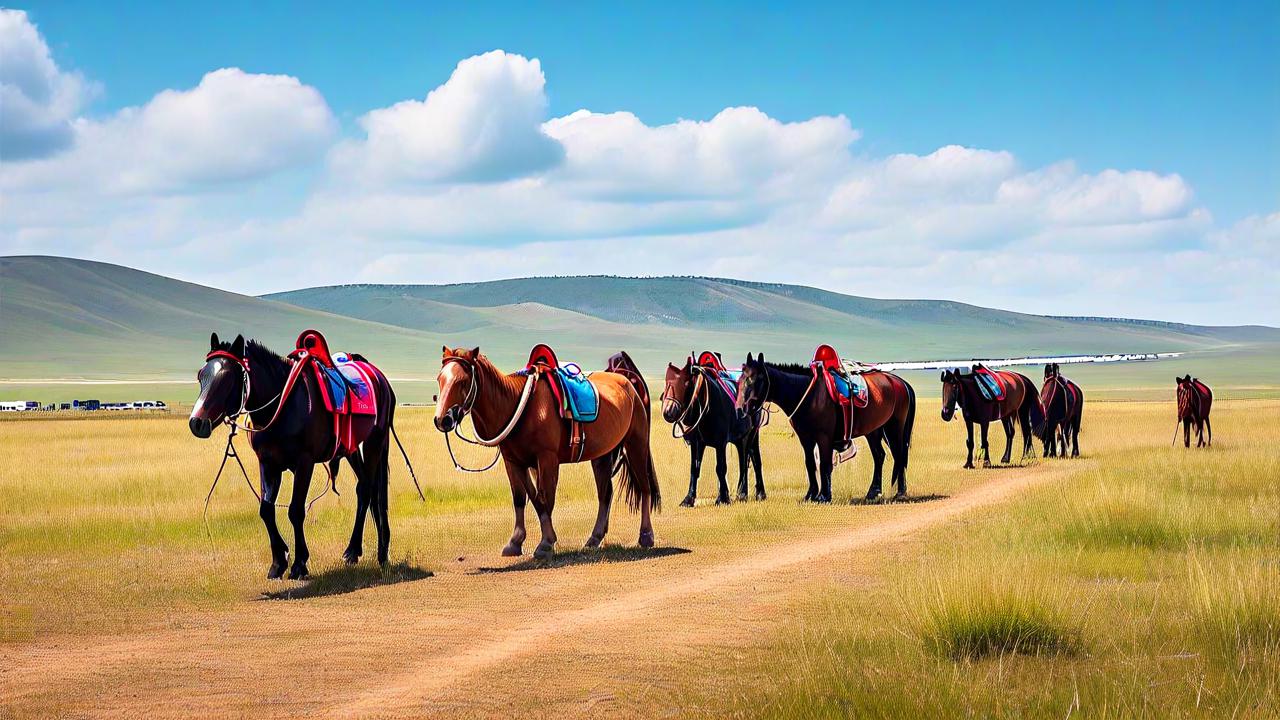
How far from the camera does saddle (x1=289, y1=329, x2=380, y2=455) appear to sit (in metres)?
12.5

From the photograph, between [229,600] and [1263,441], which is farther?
[1263,441]

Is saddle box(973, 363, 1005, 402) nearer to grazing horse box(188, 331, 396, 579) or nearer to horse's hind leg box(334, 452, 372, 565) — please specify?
horse's hind leg box(334, 452, 372, 565)

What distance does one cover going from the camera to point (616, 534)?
612 inches

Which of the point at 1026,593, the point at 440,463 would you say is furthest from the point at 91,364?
the point at 1026,593

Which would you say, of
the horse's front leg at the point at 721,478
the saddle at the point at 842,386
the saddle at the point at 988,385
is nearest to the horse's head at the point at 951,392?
the saddle at the point at 988,385

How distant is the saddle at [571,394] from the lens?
44.7 ft

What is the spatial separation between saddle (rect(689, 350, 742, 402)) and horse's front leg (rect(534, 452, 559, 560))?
653cm

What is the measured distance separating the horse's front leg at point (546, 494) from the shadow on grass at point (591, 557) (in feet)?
0.56

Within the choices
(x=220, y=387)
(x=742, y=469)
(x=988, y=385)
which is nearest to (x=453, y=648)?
(x=220, y=387)

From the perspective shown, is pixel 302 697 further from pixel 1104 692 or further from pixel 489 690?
pixel 1104 692

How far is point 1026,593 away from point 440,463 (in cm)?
1959

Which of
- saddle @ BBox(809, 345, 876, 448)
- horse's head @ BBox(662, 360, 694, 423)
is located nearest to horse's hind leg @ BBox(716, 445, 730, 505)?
horse's head @ BBox(662, 360, 694, 423)

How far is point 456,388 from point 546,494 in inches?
66.0

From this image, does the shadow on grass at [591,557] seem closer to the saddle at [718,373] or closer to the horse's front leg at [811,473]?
the horse's front leg at [811,473]
